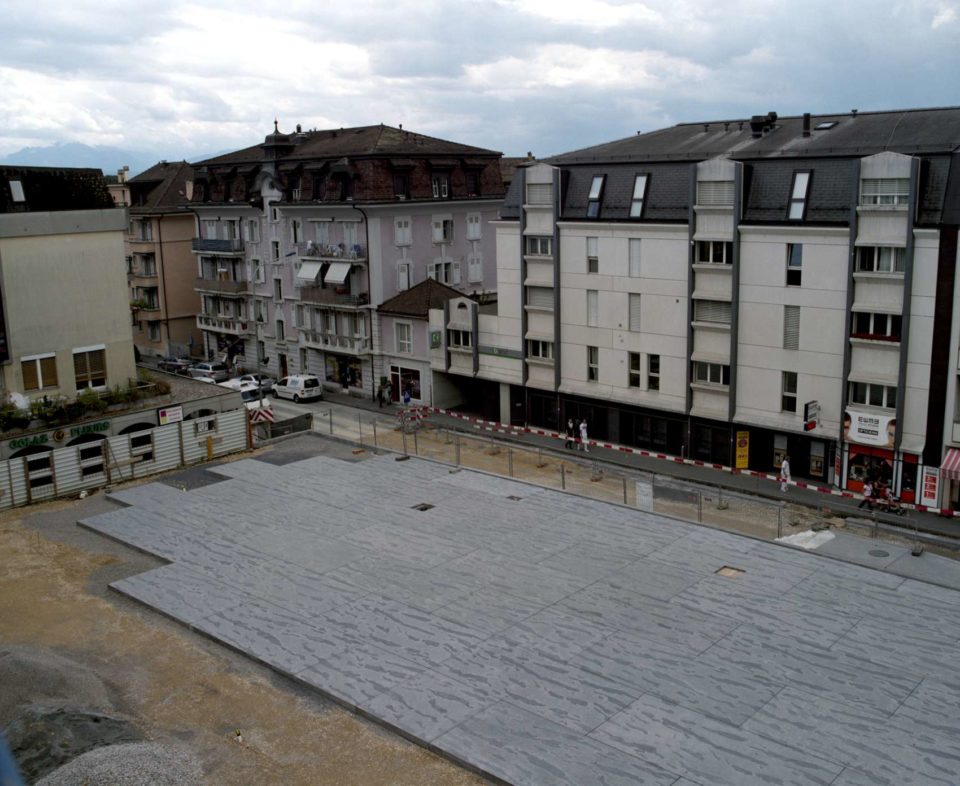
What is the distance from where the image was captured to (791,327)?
1508 inches

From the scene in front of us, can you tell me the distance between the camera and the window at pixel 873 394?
35750 mm

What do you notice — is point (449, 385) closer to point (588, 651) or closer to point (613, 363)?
point (613, 363)

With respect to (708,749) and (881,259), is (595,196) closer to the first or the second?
(881,259)

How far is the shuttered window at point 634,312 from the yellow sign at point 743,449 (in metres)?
6.66

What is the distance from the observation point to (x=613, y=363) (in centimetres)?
4450

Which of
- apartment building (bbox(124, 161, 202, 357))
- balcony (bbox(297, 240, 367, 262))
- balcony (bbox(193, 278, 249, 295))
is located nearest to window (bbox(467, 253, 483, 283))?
balcony (bbox(297, 240, 367, 262))

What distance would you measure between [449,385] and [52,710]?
1438 inches

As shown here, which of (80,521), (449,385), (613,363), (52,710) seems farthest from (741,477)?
(52,710)

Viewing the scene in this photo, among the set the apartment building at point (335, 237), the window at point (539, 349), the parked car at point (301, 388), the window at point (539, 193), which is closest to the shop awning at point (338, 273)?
the apartment building at point (335, 237)

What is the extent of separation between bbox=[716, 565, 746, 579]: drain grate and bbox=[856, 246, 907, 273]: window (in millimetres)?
15080

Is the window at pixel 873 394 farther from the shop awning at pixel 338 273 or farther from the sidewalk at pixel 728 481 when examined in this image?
the shop awning at pixel 338 273

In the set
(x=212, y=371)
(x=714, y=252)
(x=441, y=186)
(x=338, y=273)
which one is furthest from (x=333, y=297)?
(x=714, y=252)

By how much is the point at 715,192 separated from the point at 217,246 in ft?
133

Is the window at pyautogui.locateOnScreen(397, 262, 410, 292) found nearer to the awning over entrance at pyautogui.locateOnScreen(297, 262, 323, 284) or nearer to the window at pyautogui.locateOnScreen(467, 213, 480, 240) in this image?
the awning over entrance at pyautogui.locateOnScreen(297, 262, 323, 284)
